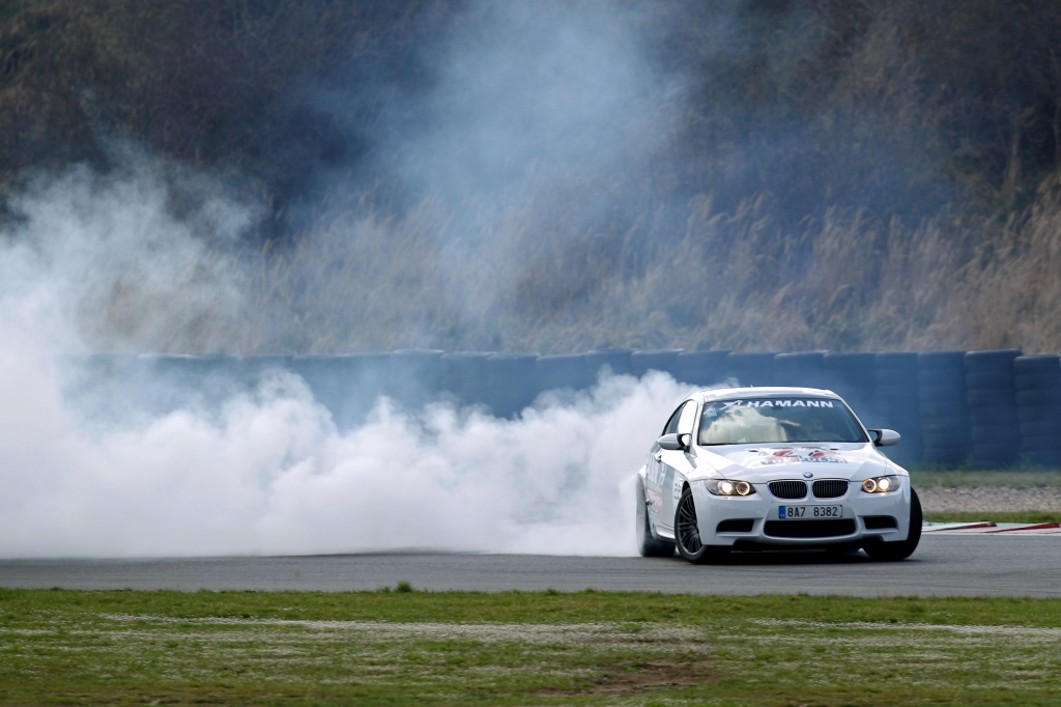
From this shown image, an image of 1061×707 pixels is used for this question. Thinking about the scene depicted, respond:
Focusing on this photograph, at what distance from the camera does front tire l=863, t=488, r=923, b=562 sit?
12.4 metres

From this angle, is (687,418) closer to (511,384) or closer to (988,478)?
(988,478)

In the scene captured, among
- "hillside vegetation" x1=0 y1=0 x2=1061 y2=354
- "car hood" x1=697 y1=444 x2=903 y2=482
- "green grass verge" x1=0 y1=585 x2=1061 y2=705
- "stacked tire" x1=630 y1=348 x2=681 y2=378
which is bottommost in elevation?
"green grass verge" x1=0 y1=585 x2=1061 y2=705

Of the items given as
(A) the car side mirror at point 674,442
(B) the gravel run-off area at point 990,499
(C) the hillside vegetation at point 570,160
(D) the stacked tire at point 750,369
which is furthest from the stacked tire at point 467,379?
(A) the car side mirror at point 674,442

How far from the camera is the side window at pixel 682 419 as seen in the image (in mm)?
13492

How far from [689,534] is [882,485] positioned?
54.9 inches

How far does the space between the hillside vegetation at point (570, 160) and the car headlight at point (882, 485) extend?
15.7 meters

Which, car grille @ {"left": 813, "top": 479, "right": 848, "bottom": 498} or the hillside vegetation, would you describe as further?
the hillside vegetation

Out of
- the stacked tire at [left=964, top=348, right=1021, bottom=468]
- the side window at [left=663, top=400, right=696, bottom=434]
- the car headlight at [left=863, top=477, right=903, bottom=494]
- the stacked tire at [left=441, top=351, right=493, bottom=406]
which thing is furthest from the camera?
the stacked tire at [left=441, top=351, right=493, bottom=406]

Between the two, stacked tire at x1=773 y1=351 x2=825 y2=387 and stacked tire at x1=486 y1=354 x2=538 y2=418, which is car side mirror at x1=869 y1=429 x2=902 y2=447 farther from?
stacked tire at x1=486 y1=354 x2=538 y2=418

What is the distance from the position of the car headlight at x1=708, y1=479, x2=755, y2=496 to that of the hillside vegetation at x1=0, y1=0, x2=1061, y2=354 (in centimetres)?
1618

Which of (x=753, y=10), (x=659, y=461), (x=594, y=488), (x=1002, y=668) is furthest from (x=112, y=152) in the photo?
(x=1002, y=668)

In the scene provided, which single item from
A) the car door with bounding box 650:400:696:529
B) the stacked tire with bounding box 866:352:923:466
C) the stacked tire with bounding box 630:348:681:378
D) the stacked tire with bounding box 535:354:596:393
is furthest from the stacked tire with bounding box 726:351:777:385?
the car door with bounding box 650:400:696:529

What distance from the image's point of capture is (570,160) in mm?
36031

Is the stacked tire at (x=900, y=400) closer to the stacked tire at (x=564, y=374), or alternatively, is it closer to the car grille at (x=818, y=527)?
the stacked tire at (x=564, y=374)
